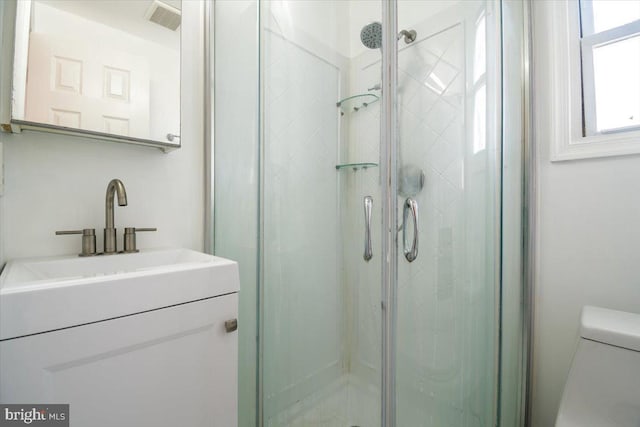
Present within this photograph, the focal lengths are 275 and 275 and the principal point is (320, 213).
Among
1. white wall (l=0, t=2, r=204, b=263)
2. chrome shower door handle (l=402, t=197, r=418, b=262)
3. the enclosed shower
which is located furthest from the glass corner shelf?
white wall (l=0, t=2, r=204, b=263)

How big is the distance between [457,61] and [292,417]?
1.34 metres

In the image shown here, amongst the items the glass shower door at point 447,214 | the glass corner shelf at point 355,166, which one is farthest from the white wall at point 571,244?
the glass corner shelf at point 355,166

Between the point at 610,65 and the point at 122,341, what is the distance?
74.4 inches

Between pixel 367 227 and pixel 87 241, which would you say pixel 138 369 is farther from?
pixel 367 227

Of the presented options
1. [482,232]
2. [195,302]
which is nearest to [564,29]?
[482,232]

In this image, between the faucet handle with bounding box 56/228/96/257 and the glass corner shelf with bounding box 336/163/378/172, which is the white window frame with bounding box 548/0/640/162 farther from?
the faucet handle with bounding box 56/228/96/257

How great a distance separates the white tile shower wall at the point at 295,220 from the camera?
996 mm

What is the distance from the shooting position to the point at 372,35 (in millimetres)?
842

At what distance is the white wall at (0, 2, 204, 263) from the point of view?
2.73 ft

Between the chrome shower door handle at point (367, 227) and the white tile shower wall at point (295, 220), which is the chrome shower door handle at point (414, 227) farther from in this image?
the white tile shower wall at point (295, 220)
